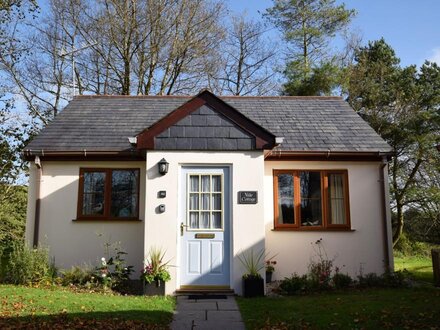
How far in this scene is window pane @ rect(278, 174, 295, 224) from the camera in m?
11.3

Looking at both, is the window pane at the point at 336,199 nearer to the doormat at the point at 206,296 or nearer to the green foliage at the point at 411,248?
the doormat at the point at 206,296

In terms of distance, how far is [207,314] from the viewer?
741 cm

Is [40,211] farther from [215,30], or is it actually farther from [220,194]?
[215,30]

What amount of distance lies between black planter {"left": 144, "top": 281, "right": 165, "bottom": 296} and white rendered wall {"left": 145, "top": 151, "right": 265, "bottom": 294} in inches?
7.1

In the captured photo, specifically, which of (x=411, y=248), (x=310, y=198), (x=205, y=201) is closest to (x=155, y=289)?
(x=205, y=201)

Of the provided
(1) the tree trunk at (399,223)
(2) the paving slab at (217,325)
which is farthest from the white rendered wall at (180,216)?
(1) the tree trunk at (399,223)

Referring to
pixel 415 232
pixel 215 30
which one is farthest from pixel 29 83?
pixel 415 232

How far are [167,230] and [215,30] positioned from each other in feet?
58.9

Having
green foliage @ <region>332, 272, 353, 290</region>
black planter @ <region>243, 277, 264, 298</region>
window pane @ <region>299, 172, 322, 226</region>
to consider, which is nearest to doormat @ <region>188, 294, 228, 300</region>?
black planter @ <region>243, 277, 264, 298</region>

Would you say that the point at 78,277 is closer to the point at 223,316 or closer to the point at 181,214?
the point at 181,214

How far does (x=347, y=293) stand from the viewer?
9242mm

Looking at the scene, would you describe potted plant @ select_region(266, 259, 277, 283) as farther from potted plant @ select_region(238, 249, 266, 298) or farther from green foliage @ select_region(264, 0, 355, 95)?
green foliage @ select_region(264, 0, 355, 95)

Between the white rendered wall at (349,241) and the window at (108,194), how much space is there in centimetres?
378

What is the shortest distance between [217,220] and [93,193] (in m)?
3.93
